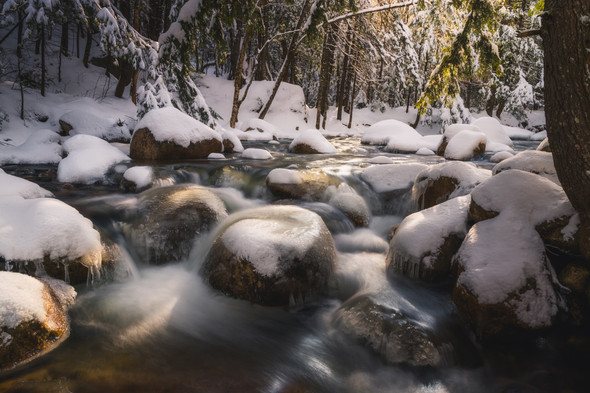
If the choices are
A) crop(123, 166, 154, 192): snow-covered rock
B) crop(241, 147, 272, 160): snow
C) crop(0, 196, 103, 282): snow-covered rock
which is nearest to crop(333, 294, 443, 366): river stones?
crop(0, 196, 103, 282): snow-covered rock

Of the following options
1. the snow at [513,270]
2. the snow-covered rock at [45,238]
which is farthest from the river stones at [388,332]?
the snow-covered rock at [45,238]

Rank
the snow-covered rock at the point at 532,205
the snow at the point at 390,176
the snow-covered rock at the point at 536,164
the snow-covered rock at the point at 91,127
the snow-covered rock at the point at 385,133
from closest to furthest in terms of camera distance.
Result: the snow-covered rock at the point at 532,205 → the snow-covered rock at the point at 536,164 → the snow at the point at 390,176 → the snow-covered rock at the point at 91,127 → the snow-covered rock at the point at 385,133

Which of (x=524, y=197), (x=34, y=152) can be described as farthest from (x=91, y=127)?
(x=524, y=197)

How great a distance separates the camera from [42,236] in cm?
317

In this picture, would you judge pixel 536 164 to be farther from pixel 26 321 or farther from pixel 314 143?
pixel 314 143

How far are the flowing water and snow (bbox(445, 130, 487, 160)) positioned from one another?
6.60 metres

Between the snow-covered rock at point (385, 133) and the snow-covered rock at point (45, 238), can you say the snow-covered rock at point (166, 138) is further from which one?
the snow-covered rock at point (385, 133)

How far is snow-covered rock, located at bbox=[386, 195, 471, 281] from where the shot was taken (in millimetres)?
3596

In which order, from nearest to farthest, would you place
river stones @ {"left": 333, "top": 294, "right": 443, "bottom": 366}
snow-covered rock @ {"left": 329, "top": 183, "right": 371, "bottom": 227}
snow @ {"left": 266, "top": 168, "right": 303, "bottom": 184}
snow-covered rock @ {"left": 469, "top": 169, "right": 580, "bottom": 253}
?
river stones @ {"left": 333, "top": 294, "right": 443, "bottom": 366}
snow-covered rock @ {"left": 469, "top": 169, "right": 580, "bottom": 253}
snow-covered rock @ {"left": 329, "top": 183, "right": 371, "bottom": 227}
snow @ {"left": 266, "top": 168, "right": 303, "bottom": 184}

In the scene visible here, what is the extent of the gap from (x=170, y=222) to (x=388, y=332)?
9.71 feet

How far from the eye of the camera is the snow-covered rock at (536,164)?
12.5ft

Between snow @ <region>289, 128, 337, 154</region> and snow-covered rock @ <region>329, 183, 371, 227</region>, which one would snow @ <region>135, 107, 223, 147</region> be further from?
snow-covered rock @ <region>329, 183, 371, 227</region>

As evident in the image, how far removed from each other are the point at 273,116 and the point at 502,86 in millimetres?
17639

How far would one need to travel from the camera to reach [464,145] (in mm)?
9391
